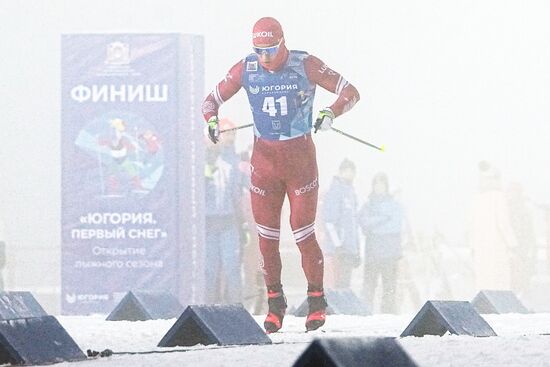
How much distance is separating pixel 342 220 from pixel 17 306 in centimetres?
630

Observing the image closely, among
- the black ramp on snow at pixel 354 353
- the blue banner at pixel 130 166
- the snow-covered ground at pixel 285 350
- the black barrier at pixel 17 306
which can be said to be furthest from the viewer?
the blue banner at pixel 130 166

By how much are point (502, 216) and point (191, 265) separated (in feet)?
10.6

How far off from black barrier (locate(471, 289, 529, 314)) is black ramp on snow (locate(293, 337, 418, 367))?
634 cm

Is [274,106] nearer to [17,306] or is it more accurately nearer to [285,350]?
[17,306]

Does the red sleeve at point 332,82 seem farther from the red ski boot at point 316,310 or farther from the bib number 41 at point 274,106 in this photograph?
the red ski boot at point 316,310

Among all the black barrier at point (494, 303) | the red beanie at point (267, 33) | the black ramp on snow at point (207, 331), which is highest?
the red beanie at point (267, 33)

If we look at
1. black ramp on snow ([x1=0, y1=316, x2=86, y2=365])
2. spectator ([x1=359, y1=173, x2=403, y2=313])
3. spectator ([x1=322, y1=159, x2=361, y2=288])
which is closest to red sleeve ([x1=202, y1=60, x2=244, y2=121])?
black ramp on snow ([x1=0, y1=316, x2=86, y2=365])

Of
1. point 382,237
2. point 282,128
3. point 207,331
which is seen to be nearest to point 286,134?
point 282,128

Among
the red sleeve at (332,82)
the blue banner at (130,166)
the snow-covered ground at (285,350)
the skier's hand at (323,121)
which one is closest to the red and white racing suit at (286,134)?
the red sleeve at (332,82)

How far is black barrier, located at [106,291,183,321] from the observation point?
962 cm

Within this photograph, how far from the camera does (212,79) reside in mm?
21328

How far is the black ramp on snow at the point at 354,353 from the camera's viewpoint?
4.36 metres

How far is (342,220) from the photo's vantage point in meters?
13.7

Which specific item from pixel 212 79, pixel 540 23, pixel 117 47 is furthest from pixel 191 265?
pixel 540 23
